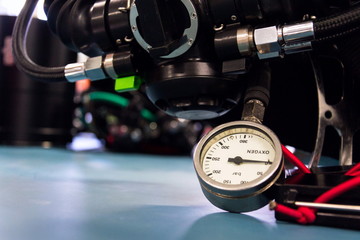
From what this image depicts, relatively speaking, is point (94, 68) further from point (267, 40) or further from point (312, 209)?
point (312, 209)

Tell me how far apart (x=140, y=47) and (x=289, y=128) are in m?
0.43

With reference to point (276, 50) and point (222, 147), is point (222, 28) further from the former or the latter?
point (222, 147)

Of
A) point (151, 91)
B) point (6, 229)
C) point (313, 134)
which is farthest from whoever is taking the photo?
point (313, 134)

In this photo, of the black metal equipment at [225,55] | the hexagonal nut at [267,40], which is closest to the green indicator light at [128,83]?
the black metal equipment at [225,55]

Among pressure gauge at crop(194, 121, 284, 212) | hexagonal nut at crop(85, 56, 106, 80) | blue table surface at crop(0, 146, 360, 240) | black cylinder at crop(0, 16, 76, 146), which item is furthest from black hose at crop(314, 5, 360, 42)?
black cylinder at crop(0, 16, 76, 146)

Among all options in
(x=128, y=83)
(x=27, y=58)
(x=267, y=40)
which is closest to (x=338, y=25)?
(x=267, y=40)

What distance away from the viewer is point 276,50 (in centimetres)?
63

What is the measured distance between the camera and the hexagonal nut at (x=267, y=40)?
610 mm

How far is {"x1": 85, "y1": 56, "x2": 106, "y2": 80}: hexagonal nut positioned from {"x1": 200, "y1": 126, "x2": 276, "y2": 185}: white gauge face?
282 mm

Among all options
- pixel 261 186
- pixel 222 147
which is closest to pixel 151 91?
pixel 222 147

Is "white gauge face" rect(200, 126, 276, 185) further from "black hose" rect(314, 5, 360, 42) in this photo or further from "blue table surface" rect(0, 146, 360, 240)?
"black hose" rect(314, 5, 360, 42)

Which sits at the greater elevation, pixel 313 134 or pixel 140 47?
pixel 140 47

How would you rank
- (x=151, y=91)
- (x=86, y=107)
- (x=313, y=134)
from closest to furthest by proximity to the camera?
(x=151, y=91) → (x=313, y=134) → (x=86, y=107)

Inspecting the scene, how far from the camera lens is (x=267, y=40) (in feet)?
→ 2.01
